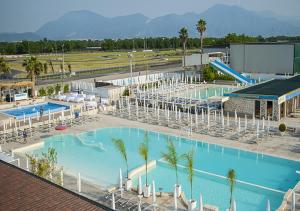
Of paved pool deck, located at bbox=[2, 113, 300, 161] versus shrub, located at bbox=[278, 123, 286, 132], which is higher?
shrub, located at bbox=[278, 123, 286, 132]

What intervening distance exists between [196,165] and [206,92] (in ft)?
70.6

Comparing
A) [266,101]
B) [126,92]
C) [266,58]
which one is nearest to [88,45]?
[266,58]

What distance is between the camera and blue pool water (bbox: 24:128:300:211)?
16250mm

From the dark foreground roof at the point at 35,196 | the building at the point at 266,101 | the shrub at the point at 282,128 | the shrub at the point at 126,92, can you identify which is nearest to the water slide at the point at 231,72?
the building at the point at 266,101

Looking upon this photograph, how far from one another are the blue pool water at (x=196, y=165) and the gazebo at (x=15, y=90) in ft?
46.5

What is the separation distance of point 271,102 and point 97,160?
46.1 ft

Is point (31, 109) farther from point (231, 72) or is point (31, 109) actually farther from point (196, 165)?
point (231, 72)

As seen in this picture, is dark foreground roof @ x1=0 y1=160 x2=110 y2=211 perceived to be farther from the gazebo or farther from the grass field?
the grass field

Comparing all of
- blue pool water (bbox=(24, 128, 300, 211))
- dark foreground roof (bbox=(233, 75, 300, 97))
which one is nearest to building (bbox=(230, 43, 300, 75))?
dark foreground roof (bbox=(233, 75, 300, 97))

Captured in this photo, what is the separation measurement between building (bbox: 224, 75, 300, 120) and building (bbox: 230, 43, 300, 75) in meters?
18.9

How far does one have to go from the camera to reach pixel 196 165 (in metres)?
20.2

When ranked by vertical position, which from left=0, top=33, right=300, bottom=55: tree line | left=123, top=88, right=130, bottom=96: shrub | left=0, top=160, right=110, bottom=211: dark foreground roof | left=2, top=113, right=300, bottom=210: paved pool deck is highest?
left=0, top=33, right=300, bottom=55: tree line

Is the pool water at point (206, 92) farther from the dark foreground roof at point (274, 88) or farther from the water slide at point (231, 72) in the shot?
the dark foreground roof at point (274, 88)

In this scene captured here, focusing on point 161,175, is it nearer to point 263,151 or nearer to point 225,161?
point 225,161
